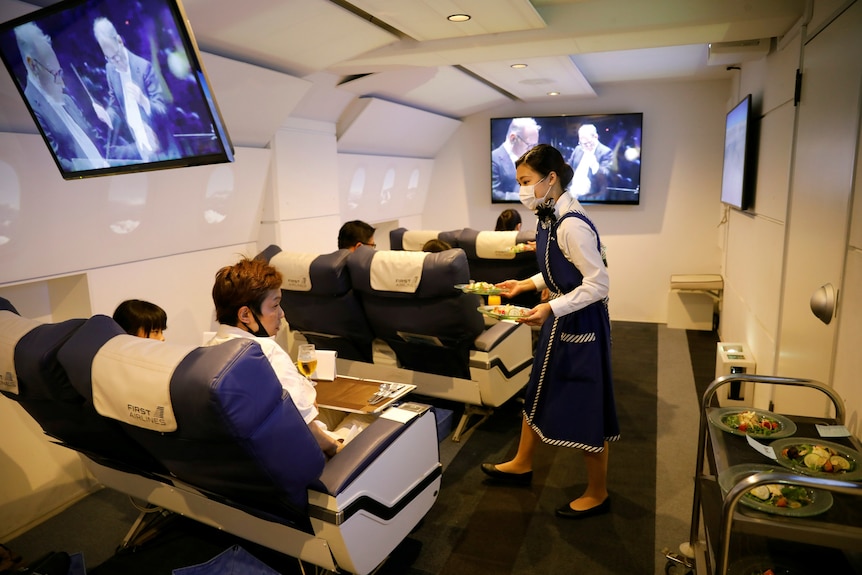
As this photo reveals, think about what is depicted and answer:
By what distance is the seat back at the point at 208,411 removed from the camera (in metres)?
1.43

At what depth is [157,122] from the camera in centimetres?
199

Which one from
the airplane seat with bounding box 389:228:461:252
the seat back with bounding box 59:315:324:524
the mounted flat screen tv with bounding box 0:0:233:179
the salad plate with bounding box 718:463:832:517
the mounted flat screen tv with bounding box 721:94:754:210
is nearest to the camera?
the salad plate with bounding box 718:463:832:517

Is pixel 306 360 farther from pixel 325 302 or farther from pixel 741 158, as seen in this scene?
pixel 741 158

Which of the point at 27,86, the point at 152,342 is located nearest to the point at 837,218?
the point at 152,342

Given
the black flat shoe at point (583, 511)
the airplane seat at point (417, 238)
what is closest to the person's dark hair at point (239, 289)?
the black flat shoe at point (583, 511)

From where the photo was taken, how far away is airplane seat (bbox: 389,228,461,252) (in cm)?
431

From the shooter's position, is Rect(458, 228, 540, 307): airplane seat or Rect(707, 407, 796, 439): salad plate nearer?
Rect(707, 407, 796, 439): salad plate

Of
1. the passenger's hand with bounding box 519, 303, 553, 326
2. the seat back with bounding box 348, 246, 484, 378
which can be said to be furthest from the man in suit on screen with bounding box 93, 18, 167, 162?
the passenger's hand with bounding box 519, 303, 553, 326

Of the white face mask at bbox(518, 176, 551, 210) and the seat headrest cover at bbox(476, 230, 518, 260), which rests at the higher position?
the white face mask at bbox(518, 176, 551, 210)

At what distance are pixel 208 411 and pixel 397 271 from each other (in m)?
1.55

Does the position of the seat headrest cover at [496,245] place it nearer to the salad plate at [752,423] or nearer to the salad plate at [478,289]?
the salad plate at [478,289]

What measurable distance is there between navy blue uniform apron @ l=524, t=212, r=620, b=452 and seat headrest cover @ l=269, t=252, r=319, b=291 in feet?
4.14

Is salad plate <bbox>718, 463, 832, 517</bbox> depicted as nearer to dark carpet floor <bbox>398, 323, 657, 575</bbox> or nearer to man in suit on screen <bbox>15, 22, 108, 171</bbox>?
dark carpet floor <bbox>398, 323, 657, 575</bbox>

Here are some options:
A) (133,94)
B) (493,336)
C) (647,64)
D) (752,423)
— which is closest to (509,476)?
(493,336)
